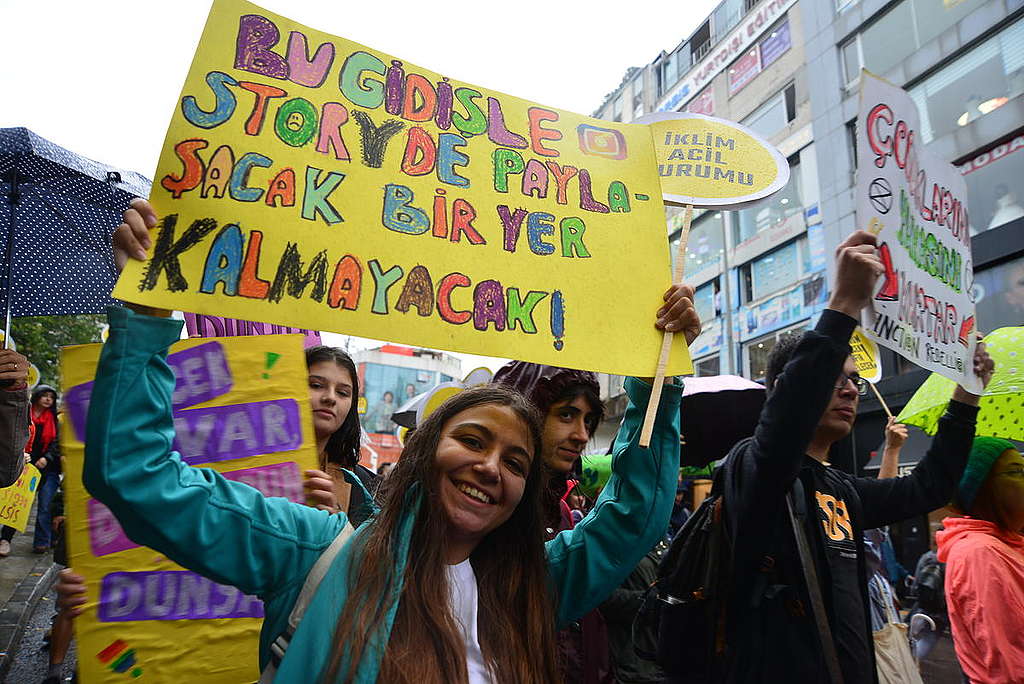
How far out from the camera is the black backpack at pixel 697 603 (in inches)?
74.9

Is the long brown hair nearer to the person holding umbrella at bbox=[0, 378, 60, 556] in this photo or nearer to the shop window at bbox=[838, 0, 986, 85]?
the person holding umbrella at bbox=[0, 378, 60, 556]

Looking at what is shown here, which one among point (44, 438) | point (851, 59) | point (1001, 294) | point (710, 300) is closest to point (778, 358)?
point (44, 438)

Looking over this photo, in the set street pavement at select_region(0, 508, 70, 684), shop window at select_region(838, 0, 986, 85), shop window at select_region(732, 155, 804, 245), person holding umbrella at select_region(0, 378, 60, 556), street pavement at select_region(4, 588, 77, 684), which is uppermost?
shop window at select_region(838, 0, 986, 85)

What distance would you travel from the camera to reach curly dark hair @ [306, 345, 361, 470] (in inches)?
103

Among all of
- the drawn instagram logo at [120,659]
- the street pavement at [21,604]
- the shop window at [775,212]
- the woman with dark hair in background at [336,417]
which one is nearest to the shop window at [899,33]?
the shop window at [775,212]

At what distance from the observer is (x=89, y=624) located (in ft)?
6.13

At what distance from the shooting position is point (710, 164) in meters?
2.25

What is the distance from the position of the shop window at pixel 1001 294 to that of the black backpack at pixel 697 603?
12.2 m

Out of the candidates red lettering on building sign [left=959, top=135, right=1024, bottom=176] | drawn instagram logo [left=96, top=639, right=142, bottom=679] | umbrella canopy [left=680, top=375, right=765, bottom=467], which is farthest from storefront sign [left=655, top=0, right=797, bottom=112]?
drawn instagram logo [left=96, top=639, right=142, bottom=679]

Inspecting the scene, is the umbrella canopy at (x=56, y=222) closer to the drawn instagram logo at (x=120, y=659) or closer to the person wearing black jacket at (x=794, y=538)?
the drawn instagram logo at (x=120, y=659)

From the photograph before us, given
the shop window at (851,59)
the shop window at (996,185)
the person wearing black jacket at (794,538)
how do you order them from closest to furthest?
the person wearing black jacket at (794,538) < the shop window at (996,185) < the shop window at (851,59)

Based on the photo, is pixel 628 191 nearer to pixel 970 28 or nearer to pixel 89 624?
pixel 89 624

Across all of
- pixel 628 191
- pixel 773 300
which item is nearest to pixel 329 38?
pixel 628 191

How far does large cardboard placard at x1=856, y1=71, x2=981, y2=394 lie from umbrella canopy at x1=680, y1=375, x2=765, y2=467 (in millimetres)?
1939
